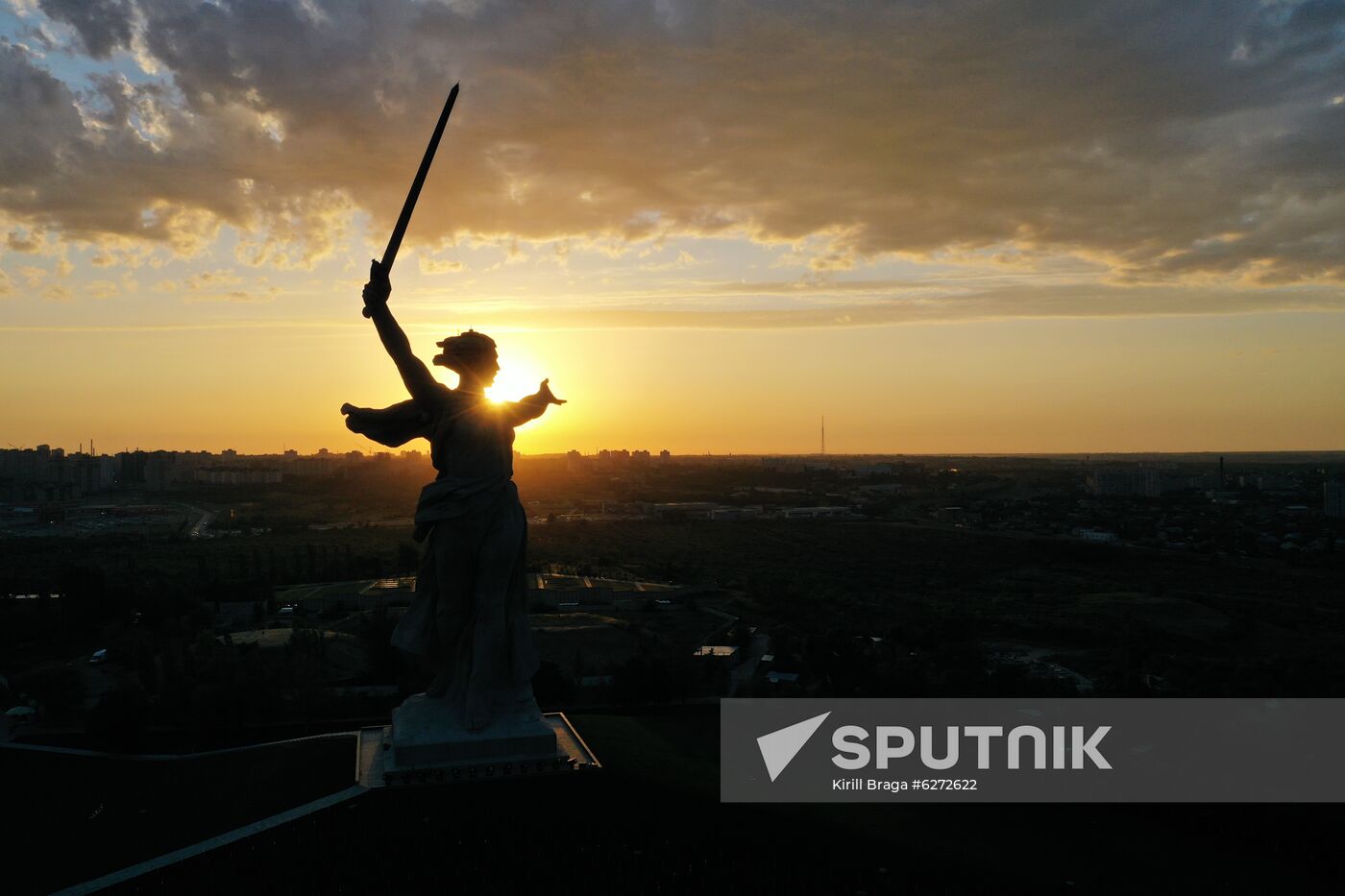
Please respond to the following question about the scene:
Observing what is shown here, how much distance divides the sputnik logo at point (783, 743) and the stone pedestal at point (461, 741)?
2138mm

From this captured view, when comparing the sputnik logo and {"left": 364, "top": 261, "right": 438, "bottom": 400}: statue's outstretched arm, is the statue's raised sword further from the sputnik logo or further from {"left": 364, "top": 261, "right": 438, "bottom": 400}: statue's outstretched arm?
the sputnik logo

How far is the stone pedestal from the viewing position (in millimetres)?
7996

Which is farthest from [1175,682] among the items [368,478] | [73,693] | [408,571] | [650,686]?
[368,478]

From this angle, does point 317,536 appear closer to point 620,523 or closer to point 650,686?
point 620,523

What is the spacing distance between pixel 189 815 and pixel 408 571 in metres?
32.5

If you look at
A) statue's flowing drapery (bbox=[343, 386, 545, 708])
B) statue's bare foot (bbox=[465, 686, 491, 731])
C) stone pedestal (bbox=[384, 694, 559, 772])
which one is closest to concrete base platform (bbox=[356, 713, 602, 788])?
stone pedestal (bbox=[384, 694, 559, 772])

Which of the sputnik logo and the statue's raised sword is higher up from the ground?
the statue's raised sword

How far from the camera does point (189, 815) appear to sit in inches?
306

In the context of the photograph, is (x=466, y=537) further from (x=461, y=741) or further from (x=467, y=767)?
(x=467, y=767)

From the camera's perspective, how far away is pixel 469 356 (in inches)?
344

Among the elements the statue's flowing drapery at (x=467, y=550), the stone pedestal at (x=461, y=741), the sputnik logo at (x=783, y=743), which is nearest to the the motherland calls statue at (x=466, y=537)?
the statue's flowing drapery at (x=467, y=550)

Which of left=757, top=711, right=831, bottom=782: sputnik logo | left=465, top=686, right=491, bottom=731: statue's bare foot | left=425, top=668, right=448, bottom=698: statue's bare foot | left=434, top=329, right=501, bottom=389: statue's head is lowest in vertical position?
left=757, top=711, right=831, bottom=782: sputnik logo

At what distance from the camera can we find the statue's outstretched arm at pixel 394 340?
8000 millimetres

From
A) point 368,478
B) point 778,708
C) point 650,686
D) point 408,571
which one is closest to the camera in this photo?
point 778,708
